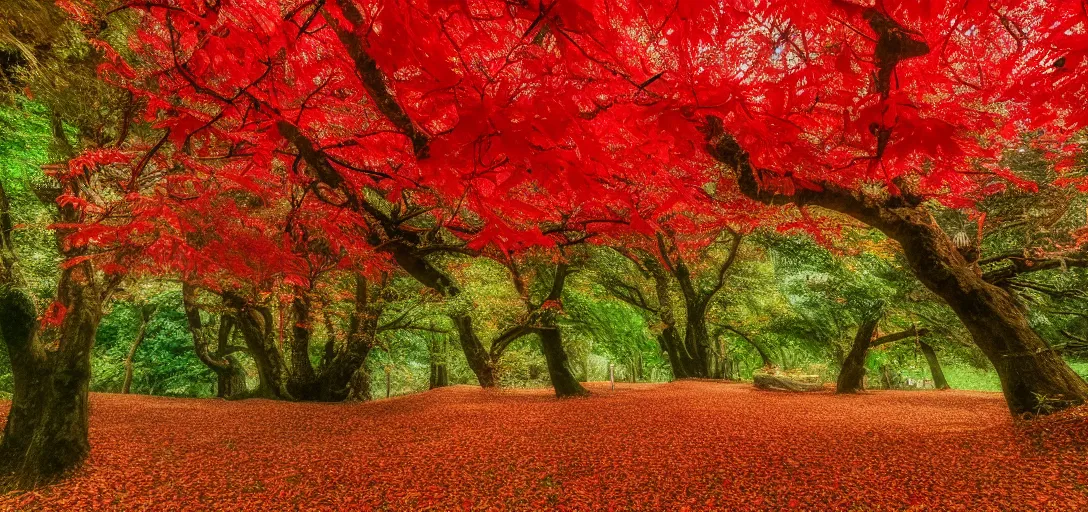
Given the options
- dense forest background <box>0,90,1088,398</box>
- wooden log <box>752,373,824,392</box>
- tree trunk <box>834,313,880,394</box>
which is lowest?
wooden log <box>752,373,824,392</box>

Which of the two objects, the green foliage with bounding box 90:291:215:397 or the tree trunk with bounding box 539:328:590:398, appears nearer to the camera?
the tree trunk with bounding box 539:328:590:398

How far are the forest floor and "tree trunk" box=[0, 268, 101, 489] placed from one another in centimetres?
23

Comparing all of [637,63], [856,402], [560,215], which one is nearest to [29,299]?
[560,215]

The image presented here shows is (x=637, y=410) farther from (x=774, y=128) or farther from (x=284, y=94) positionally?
(x=284, y=94)

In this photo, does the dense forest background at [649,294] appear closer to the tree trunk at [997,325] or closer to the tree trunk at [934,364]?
the tree trunk at [934,364]

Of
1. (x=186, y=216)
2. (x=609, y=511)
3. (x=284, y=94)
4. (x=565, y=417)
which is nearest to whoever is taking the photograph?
(x=609, y=511)

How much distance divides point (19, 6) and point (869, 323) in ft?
30.4

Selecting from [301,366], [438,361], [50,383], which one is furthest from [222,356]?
[50,383]

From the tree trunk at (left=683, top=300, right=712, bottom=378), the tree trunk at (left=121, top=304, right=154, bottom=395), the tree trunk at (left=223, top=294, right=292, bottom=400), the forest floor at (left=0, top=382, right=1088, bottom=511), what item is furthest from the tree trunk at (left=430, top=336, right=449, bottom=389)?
the forest floor at (left=0, top=382, right=1088, bottom=511)

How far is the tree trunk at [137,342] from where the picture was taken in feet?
33.2

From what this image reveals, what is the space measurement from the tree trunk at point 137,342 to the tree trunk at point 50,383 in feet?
29.3

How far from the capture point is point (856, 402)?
220 inches

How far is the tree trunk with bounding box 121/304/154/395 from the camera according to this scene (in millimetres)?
10125

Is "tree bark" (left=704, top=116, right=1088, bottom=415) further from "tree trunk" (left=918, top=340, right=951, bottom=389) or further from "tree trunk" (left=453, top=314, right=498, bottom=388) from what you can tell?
"tree trunk" (left=918, top=340, right=951, bottom=389)
